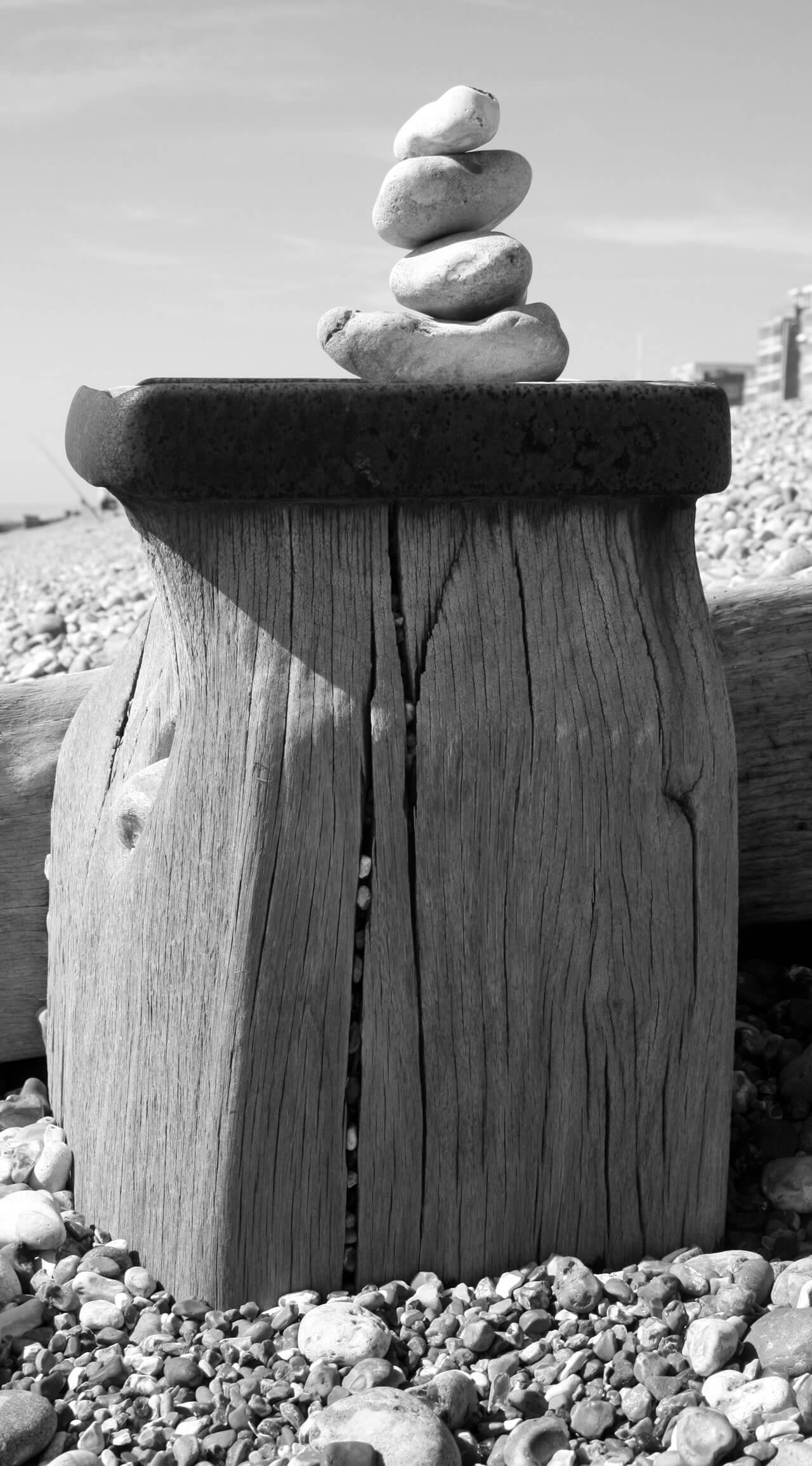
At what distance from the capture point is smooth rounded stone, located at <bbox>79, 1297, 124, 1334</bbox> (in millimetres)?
2180

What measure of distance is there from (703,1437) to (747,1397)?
105 mm

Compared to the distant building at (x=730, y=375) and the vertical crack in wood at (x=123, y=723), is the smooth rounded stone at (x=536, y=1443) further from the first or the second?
the distant building at (x=730, y=375)

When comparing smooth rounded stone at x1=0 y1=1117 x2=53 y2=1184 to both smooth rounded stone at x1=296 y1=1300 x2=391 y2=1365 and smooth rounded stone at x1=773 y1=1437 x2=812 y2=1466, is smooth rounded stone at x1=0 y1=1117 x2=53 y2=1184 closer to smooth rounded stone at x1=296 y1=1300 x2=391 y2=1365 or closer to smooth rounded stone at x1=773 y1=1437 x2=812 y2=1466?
smooth rounded stone at x1=296 y1=1300 x2=391 y2=1365

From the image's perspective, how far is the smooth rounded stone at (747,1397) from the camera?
1.87m

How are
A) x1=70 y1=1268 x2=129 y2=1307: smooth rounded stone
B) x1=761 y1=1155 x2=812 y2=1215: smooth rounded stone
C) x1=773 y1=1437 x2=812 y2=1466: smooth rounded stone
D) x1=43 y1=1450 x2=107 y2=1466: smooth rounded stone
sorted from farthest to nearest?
x1=761 y1=1155 x2=812 y2=1215: smooth rounded stone, x1=70 y1=1268 x2=129 y2=1307: smooth rounded stone, x1=43 y1=1450 x2=107 y2=1466: smooth rounded stone, x1=773 y1=1437 x2=812 y2=1466: smooth rounded stone

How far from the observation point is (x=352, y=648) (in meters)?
2.06

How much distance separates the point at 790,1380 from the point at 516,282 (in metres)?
1.86

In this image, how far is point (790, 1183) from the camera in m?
2.52

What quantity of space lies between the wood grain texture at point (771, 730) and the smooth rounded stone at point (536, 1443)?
4.67 feet

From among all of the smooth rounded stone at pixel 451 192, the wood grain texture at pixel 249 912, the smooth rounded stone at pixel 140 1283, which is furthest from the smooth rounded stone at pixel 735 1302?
the smooth rounded stone at pixel 451 192

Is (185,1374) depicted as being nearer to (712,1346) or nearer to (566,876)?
(712,1346)

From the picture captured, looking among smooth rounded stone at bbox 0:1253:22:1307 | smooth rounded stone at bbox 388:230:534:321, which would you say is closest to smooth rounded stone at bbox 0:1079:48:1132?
smooth rounded stone at bbox 0:1253:22:1307

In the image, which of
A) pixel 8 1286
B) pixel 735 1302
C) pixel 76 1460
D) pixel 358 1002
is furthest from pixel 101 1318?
pixel 735 1302

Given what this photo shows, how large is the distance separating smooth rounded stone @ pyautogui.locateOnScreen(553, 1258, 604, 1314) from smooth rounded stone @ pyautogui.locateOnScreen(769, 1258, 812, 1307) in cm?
28
